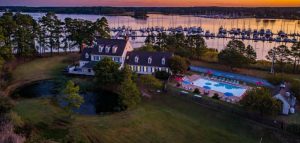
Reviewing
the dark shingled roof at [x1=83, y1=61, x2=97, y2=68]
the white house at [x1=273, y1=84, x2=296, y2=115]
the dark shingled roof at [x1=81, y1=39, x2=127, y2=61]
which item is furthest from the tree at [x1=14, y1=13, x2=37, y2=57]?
the white house at [x1=273, y1=84, x2=296, y2=115]

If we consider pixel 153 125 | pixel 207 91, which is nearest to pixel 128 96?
pixel 153 125

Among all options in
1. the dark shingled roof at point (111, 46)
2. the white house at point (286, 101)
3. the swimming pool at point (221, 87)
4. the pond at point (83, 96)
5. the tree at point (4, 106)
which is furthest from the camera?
the dark shingled roof at point (111, 46)

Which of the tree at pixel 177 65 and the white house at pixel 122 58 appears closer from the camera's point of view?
the tree at pixel 177 65

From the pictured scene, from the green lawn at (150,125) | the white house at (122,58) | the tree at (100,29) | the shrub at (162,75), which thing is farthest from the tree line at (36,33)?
the green lawn at (150,125)

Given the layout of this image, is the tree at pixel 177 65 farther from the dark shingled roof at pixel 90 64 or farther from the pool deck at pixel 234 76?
the dark shingled roof at pixel 90 64

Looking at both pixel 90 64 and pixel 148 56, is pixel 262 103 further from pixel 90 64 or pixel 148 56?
pixel 90 64

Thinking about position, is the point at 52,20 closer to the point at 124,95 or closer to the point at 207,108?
the point at 124,95

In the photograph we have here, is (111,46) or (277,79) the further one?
(111,46)
